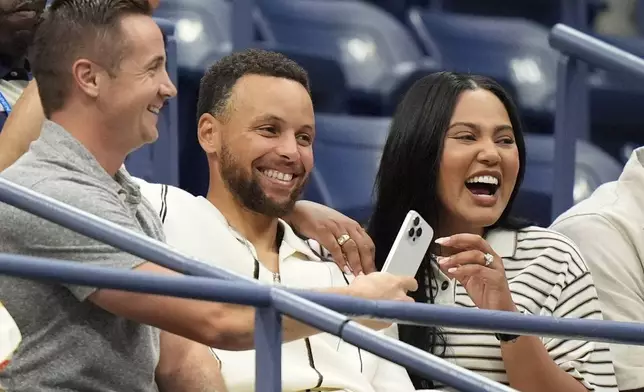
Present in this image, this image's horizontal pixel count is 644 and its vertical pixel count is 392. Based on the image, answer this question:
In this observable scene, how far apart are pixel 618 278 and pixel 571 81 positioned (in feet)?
2.06

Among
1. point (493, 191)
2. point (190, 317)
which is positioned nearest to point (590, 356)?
point (493, 191)

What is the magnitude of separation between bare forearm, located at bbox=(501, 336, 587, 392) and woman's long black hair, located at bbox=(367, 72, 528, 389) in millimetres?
204

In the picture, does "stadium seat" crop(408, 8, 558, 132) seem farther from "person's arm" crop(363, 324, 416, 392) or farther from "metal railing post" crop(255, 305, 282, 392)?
"metal railing post" crop(255, 305, 282, 392)

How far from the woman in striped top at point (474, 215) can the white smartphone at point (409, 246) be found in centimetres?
13

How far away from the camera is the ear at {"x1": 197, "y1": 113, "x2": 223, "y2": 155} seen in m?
2.49

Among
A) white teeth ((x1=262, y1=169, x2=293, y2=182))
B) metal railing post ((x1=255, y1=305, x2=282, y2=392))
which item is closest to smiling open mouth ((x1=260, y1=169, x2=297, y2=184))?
white teeth ((x1=262, y1=169, x2=293, y2=182))

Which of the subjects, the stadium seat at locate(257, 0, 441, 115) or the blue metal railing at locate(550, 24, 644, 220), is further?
the stadium seat at locate(257, 0, 441, 115)

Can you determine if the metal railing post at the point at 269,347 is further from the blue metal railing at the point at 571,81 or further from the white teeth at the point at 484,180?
the blue metal railing at the point at 571,81

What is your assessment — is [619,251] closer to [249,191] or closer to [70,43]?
[249,191]

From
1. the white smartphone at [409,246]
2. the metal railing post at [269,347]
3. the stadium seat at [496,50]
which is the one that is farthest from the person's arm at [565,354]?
the stadium seat at [496,50]

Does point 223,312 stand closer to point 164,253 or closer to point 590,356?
point 164,253

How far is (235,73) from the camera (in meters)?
2.52

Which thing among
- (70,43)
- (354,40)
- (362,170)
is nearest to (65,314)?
(70,43)

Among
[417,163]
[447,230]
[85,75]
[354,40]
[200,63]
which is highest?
[354,40]
